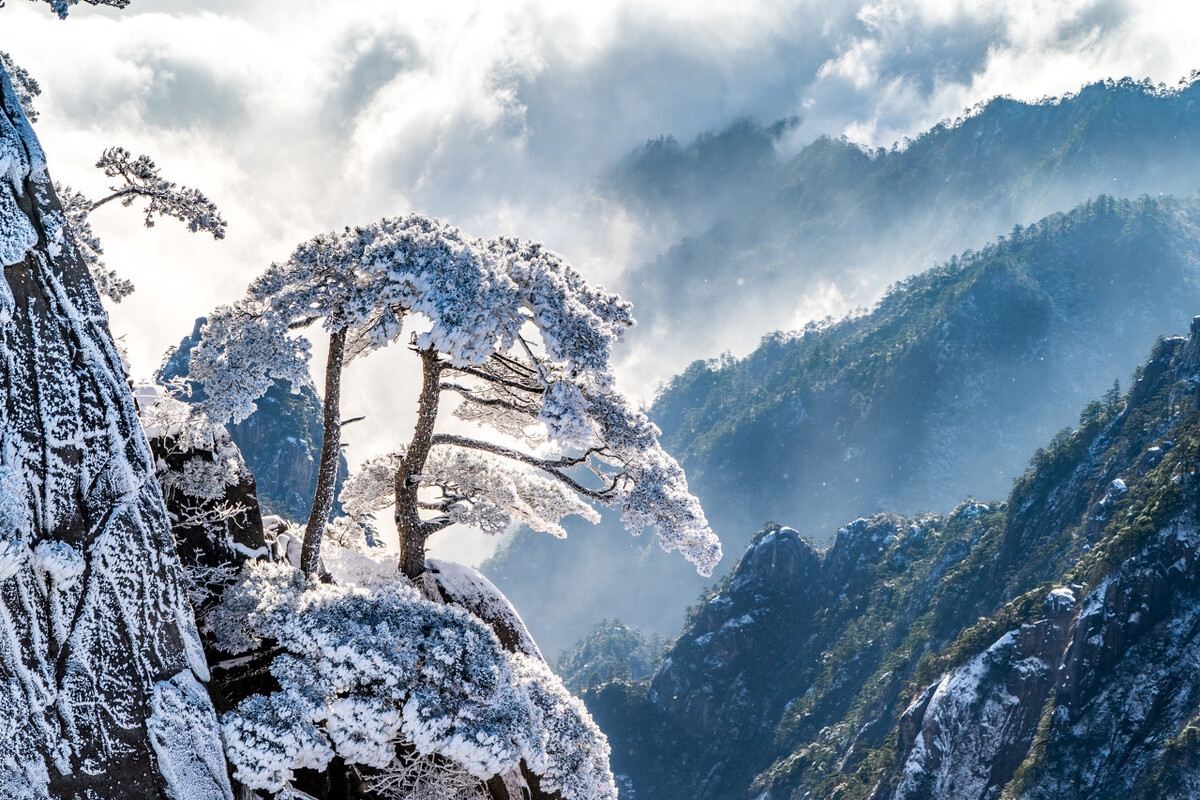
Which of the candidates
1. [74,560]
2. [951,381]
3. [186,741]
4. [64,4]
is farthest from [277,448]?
[951,381]

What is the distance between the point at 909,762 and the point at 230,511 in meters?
43.0

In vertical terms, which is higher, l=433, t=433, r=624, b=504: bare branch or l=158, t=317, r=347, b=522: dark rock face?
l=158, t=317, r=347, b=522: dark rock face

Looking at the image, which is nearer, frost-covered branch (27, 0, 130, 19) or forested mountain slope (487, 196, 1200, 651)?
frost-covered branch (27, 0, 130, 19)

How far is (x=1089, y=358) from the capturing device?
506 ft

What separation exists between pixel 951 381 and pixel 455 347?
6330 inches

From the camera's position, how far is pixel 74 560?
641cm

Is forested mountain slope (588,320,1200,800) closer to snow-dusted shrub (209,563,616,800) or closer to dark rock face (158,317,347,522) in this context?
snow-dusted shrub (209,563,616,800)

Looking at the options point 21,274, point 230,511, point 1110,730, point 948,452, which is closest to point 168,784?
point 230,511

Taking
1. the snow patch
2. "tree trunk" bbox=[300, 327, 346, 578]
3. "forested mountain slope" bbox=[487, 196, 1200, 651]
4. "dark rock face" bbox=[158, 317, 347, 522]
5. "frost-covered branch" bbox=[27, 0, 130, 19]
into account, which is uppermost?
"forested mountain slope" bbox=[487, 196, 1200, 651]

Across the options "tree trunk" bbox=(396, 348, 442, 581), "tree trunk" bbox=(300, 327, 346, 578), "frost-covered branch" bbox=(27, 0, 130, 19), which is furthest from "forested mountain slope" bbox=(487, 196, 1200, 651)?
"frost-covered branch" bbox=(27, 0, 130, 19)

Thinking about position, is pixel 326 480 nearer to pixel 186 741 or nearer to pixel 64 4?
pixel 186 741

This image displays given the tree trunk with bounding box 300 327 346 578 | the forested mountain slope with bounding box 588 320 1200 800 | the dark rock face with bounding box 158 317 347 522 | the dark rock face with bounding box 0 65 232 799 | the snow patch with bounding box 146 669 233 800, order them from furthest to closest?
the dark rock face with bounding box 158 317 347 522 → the forested mountain slope with bounding box 588 320 1200 800 → the tree trunk with bounding box 300 327 346 578 → the snow patch with bounding box 146 669 233 800 → the dark rock face with bounding box 0 65 232 799

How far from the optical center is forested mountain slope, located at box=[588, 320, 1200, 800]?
3638 cm

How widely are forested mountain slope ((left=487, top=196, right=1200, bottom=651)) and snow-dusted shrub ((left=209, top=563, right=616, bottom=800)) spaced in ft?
503
